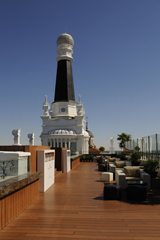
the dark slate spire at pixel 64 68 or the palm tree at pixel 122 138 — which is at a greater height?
the dark slate spire at pixel 64 68

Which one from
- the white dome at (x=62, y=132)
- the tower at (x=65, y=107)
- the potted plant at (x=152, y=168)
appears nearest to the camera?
the potted plant at (x=152, y=168)

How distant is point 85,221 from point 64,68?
5578 centimetres

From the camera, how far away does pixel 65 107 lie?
61.6 m

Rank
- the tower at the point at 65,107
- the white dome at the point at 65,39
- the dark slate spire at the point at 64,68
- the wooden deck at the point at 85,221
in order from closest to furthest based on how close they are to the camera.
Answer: the wooden deck at the point at 85,221, the tower at the point at 65,107, the dark slate spire at the point at 64,68, the white dome at the point at 65,39

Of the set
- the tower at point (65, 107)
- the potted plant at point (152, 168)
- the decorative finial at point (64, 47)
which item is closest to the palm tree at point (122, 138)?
the tower at point (65, 107)

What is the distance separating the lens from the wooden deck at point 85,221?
17.9 ft

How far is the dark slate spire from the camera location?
60938 mm

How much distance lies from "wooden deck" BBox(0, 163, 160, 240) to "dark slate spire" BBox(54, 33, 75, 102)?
52.9 m

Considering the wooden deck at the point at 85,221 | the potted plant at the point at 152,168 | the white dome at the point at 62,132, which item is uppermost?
the white dome at the point at 62,132

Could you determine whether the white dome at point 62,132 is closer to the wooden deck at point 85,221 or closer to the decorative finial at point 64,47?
the decorative finial at point 64,47

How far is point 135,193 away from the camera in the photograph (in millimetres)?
9055

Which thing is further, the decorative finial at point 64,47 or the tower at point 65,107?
the decorative finial at point 64,47

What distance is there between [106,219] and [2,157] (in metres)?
2.91

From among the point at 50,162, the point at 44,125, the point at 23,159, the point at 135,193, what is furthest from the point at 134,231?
the point at 44,125
